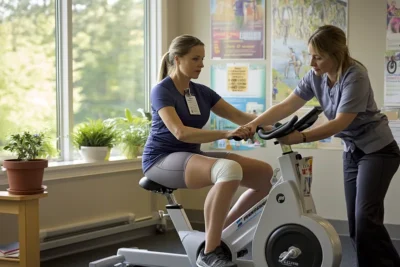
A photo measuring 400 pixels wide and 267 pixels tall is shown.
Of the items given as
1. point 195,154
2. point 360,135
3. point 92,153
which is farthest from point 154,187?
point 92,153

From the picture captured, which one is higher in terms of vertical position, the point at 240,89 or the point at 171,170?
the point at 240,89

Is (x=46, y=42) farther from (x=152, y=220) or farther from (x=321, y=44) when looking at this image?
(x=321, y=44)

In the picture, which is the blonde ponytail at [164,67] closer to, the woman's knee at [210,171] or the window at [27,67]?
the woman's knee at [210,171]

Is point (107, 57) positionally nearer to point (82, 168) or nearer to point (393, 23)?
point (82, 168)

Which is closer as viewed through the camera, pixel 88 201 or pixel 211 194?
pixel 211 194

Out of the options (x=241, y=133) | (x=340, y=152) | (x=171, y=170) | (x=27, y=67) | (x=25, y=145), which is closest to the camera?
(x=241, y=133)

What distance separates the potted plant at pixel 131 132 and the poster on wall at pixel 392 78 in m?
1.71

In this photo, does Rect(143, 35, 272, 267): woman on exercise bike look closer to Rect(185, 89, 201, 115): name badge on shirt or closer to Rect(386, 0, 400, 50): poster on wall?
Rect(185, 89, 201, 115): name badge on shirt

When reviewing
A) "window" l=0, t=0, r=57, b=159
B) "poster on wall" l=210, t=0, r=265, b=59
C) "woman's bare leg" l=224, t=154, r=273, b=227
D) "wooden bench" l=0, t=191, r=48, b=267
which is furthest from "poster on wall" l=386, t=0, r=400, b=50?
"wooden bench" l=0, t=191, r=48, b=267

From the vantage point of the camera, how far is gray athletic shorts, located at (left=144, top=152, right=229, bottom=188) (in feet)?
10.6

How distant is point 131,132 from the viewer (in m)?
4.73

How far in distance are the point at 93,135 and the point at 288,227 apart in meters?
1.88

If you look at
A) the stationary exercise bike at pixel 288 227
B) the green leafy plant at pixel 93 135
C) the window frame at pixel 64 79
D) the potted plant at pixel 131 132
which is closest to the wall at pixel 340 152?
the potted plant at pixel 131 132

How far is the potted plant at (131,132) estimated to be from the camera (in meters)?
4.72
